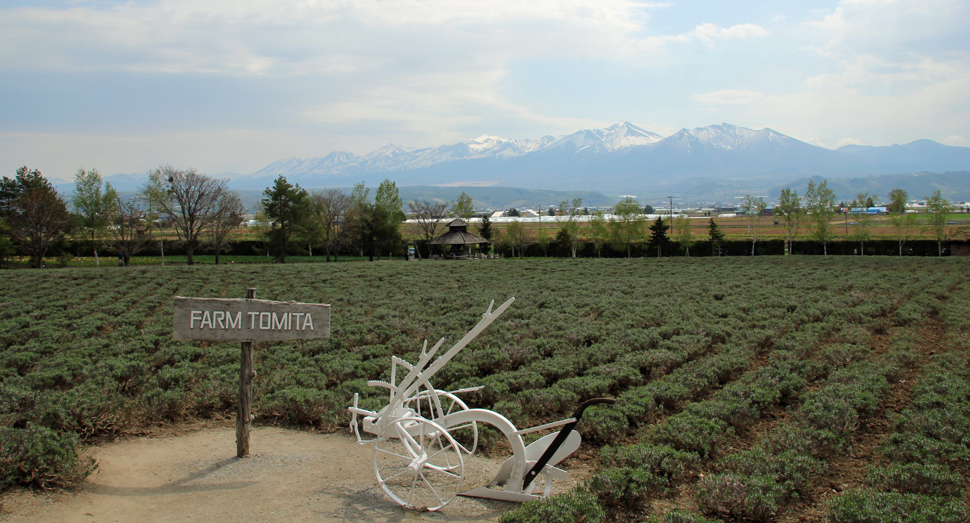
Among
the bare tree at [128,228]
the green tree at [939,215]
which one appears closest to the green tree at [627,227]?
the green tree at [939,215]

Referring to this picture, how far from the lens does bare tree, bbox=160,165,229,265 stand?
58.1m

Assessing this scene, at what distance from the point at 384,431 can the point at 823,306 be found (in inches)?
724

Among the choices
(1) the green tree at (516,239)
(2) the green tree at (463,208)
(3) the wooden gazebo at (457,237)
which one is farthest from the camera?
(2) the green tree at (463,208)

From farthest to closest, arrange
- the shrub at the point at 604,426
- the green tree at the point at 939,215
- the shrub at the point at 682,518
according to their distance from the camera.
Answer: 1. the green tree at the point at 939,215
2. the shrub at the point at 604,426
3. the shrub at the point at 682,518

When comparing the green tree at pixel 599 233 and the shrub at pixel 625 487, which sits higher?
the green tree at pixel 599 233

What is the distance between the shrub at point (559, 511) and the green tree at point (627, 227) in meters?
68.0

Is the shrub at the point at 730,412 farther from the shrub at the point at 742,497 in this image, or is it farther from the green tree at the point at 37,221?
the green tree at the point at 37,221

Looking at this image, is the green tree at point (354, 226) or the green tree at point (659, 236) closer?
the green tree at point (354, 226)

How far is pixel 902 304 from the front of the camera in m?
19.7

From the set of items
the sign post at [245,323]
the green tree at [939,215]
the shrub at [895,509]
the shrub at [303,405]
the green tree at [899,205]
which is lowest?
the shrub at [303,405]

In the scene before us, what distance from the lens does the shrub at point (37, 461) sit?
19.0ft

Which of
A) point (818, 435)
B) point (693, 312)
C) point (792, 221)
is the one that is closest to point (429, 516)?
point (818, 435)

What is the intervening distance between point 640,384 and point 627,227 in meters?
63.7

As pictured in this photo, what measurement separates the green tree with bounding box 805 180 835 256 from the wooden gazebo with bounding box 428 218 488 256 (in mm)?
41590
